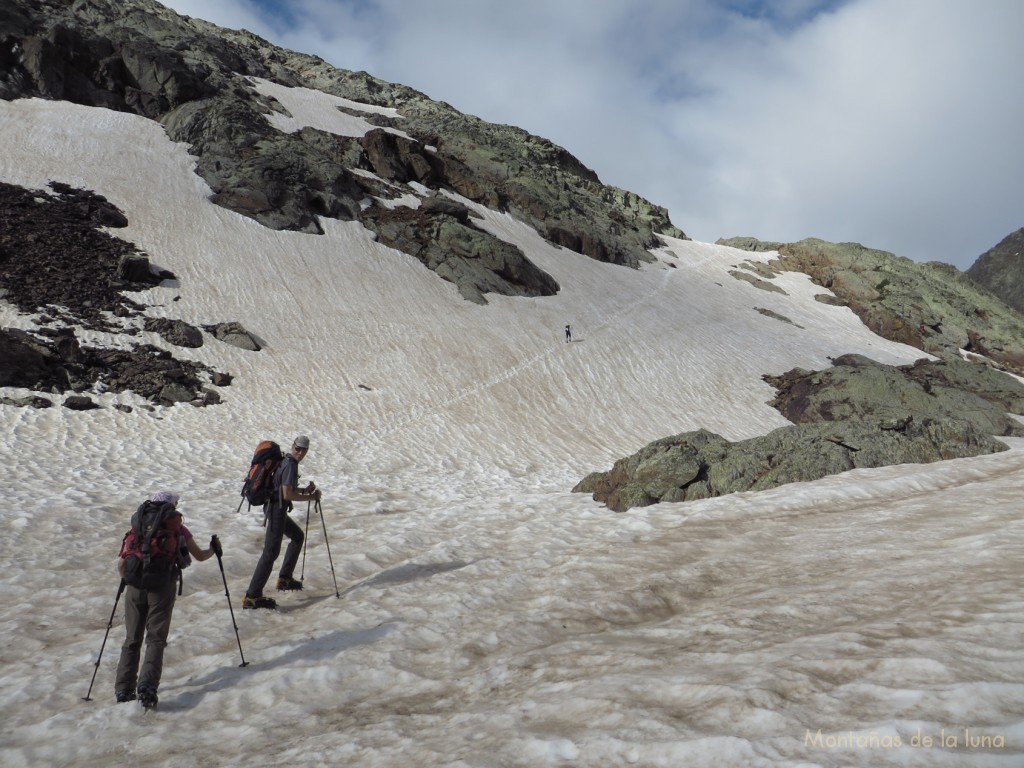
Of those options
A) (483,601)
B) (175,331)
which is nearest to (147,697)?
(483,601)

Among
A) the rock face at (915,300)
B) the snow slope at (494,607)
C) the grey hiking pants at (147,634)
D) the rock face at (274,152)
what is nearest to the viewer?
the snow slope at (494,607)

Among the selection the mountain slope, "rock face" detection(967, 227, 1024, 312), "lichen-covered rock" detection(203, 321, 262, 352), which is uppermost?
"rock face" detection(967, 227, 1024, 312)

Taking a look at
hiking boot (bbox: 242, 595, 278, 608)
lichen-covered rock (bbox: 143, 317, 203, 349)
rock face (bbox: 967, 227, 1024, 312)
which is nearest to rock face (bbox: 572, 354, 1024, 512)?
hiking boot (bbox: 242, 595, 278, 608)

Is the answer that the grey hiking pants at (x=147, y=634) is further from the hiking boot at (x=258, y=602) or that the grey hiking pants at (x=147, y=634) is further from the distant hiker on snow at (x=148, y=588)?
the hiking boot at (x=258, y=602)

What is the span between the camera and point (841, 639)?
5051 millimetres

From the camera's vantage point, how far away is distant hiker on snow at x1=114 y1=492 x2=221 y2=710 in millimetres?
5766

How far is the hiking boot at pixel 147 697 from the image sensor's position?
5.64 m

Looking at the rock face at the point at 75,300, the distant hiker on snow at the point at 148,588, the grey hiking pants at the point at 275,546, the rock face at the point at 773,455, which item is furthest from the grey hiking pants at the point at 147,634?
the rock face at the point at 75,300

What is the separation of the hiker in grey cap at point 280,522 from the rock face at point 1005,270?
153674mm

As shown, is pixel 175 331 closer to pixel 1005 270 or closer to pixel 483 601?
pixel 483 601

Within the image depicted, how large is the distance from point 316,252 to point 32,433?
23320 millimetres

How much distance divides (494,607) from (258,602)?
10.9 ft

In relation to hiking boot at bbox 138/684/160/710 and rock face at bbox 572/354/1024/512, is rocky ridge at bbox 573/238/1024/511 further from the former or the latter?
hiking boot at bbox 138/684/160/710

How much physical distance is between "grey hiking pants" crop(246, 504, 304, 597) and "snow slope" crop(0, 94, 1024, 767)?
442 mm
